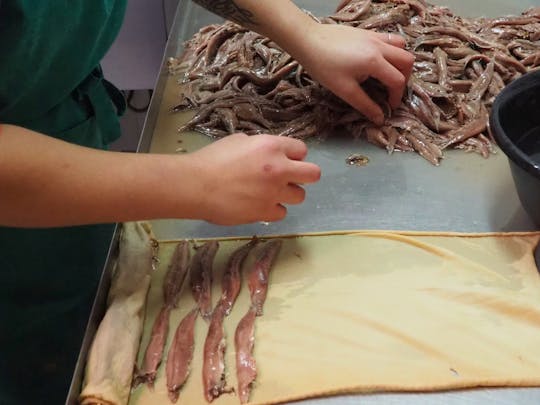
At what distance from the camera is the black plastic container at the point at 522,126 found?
145 centimetres

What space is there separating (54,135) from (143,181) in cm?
53

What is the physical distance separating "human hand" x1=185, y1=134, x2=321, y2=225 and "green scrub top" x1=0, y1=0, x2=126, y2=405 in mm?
454

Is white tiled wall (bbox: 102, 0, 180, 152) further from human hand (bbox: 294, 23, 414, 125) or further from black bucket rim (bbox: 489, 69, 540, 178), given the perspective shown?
black bucket rim (bbox: 489, 69, 540, 178)

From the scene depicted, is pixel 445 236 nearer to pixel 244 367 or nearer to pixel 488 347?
pixel 488 347

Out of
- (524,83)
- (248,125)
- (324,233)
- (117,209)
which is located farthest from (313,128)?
(117,209)

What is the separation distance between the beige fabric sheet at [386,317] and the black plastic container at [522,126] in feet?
0.49

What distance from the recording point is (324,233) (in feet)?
5.27

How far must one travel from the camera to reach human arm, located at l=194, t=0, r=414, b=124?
5.84 feet

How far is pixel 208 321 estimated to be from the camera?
1379 mm

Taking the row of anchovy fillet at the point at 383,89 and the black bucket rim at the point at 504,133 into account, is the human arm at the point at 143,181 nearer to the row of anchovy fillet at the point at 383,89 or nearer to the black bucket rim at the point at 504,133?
the black bucket rim at the point at 504,133

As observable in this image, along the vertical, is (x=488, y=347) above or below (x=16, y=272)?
above

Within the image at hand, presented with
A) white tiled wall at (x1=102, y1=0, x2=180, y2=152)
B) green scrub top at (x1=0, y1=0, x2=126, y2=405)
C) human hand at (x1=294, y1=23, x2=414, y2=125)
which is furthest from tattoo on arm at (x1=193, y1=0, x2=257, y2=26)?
white tiled wall at (x1=102, y1=0, x2=180, y2=152)

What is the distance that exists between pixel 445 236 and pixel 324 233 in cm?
32

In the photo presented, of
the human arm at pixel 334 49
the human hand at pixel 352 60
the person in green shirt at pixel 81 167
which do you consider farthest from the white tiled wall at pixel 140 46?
the human hand at pixel 352 60
